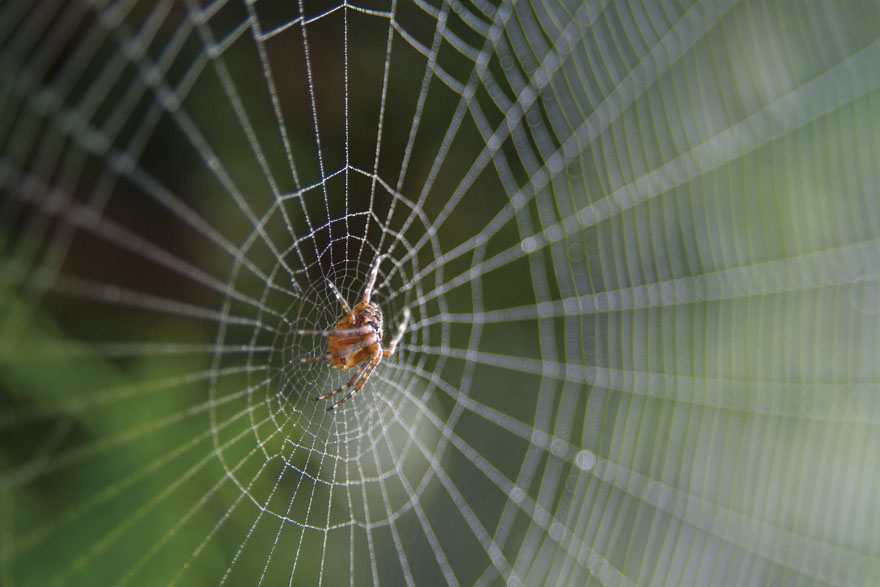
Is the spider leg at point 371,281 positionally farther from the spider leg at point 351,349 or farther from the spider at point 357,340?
the spider leg at point 351,349

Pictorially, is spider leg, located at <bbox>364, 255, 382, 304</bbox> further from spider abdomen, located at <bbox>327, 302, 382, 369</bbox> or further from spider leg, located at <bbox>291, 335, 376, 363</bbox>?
spider leg, located at <bbox>291, 335, 376, 363</bbox>

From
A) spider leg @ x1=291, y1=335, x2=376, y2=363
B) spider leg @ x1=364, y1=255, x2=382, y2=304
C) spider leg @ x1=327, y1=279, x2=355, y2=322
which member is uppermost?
spider leg @ x1=364, y1=255, x2=382, y2=304

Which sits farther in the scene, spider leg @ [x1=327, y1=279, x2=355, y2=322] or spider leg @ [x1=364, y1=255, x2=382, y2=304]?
spider leg @ [x1=364, y1=255, x2=382, y2=304]

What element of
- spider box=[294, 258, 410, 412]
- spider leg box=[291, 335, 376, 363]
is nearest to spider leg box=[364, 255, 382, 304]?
spider box=[294, 258, 410, 412]

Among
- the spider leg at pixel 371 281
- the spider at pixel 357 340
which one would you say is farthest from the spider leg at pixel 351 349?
the spider leg at pixel 371 281

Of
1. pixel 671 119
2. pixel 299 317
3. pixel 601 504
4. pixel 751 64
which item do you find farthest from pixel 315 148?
pixel 601 504

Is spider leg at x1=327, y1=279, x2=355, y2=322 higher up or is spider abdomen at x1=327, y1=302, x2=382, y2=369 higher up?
spider leg at x1=327, y1=279, x2=355, y2=322

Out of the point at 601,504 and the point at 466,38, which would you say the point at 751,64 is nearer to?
the point at 466,38
